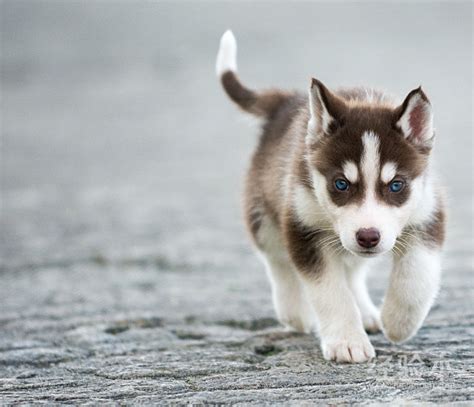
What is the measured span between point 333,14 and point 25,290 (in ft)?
78.2

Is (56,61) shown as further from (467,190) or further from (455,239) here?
(455,239)

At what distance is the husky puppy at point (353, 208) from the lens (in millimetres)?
5379

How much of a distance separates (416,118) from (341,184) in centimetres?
60

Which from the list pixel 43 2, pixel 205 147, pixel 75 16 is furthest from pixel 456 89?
pixel 43 2

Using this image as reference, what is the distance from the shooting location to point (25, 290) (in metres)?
8.48

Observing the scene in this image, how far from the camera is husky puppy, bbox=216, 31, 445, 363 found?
5.38m

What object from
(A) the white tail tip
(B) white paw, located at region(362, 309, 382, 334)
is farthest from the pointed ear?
(A) the white tail tip

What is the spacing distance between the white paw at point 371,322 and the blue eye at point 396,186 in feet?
5.05

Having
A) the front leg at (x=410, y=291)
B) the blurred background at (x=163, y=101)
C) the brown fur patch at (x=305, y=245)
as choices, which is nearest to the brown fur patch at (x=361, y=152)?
the brown fur patch at (x=305, y=245)

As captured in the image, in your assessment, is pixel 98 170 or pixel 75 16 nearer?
pixel 98 170

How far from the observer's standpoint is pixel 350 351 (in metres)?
5.70

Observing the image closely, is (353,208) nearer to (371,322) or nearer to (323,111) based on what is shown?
(323,111)

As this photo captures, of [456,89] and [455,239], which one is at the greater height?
[456,89]

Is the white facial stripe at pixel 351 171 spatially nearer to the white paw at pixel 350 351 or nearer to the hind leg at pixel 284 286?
the white paw at pixel 350 351
